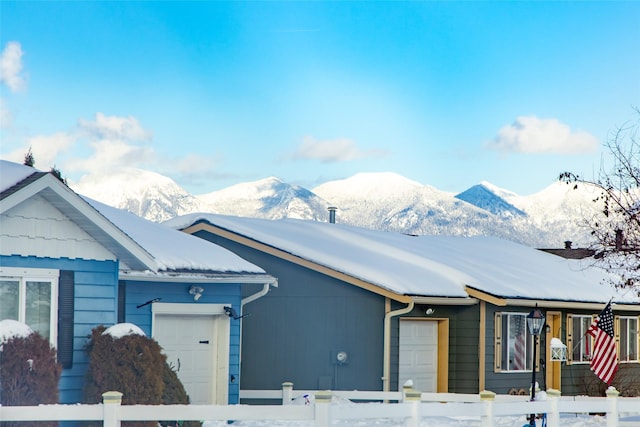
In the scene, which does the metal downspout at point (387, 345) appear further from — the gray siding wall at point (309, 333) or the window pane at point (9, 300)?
the window pane at point (9, 300)

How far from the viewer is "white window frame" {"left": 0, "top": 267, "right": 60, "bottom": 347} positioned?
47.6ft

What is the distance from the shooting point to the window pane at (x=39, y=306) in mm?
14773

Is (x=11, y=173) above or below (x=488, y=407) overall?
above

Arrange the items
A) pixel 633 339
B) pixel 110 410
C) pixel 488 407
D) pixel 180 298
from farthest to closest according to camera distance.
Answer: pixel 633 339 < pixel 180 298 < pixel 488 407 < pixel 110 410

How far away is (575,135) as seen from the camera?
105ft

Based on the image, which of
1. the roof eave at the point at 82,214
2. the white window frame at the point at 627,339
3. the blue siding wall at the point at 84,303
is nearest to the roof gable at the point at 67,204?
the roof eave at the point at 82,214

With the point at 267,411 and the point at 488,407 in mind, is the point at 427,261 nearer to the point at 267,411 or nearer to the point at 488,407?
the point at 488,407

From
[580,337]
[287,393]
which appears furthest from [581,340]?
[287,393]

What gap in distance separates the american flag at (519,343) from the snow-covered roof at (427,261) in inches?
29.1

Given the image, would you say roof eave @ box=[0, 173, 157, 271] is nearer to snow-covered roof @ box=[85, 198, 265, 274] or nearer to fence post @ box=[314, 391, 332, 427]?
snow-covered roof @ box=[85, 198, 265, 274]

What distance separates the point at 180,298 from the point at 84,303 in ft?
12.4

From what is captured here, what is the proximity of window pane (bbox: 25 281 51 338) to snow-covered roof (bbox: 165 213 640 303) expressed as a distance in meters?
8.90

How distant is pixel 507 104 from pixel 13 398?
1674 centimetres

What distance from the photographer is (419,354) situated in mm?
24328
